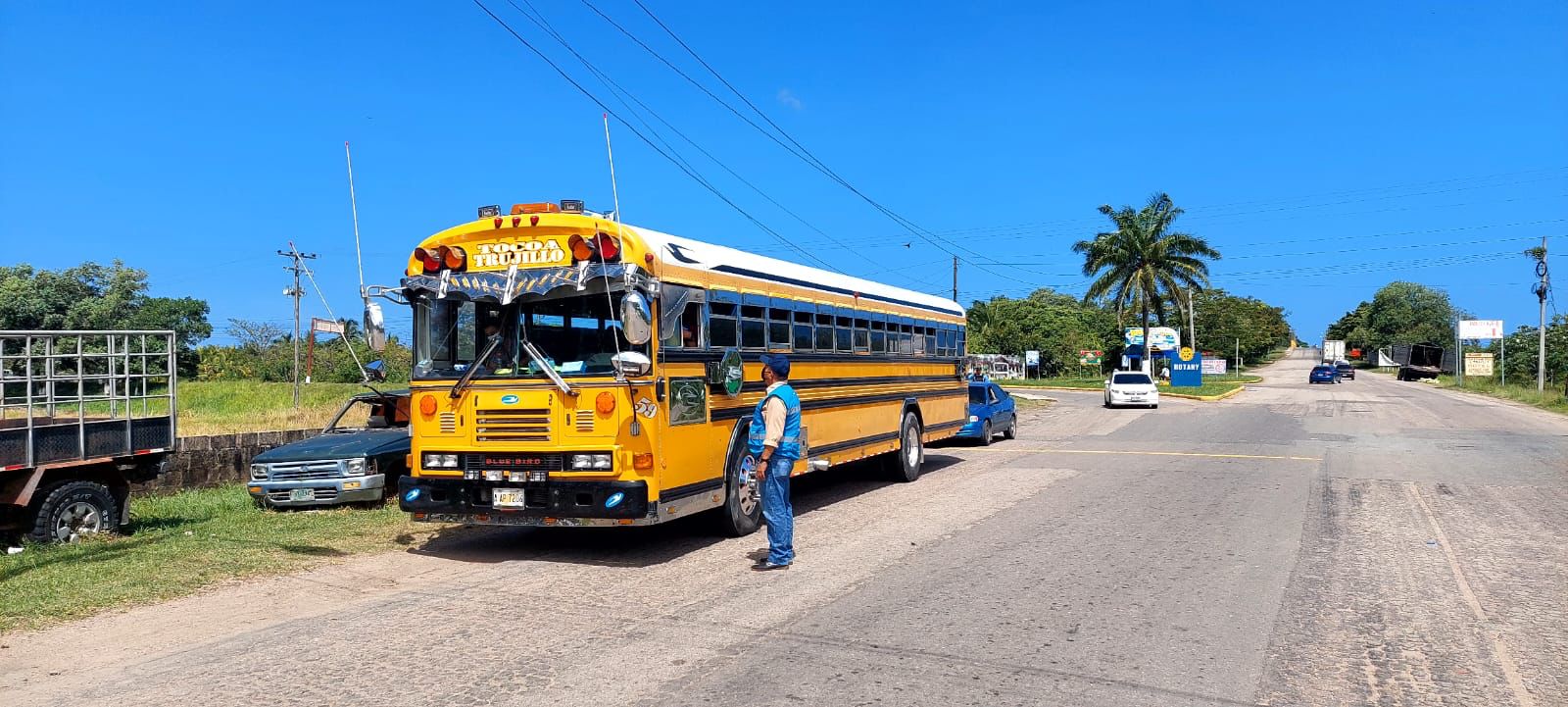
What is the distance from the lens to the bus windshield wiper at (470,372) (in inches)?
334

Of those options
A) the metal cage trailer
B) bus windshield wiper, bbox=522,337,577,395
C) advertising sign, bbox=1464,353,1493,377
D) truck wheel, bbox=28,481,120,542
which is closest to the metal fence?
the metal cage trailer

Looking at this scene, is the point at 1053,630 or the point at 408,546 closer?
the point at 1053,630

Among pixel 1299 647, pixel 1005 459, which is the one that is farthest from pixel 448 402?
pixel 1005 459

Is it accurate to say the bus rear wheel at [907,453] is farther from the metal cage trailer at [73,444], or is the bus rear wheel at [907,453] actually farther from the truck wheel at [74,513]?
the truck wheel at [74,513]

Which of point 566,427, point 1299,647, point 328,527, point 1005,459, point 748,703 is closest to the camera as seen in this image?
point 748,703

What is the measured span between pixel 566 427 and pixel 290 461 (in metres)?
4.86

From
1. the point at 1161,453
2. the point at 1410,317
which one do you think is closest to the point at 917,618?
the point at 1161,453

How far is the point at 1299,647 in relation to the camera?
5691mm

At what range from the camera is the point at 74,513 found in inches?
364

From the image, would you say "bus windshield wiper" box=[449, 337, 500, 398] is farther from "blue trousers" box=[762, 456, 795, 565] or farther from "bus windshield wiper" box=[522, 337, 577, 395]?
"blue trousers" box=[762, 456, 795, 565]

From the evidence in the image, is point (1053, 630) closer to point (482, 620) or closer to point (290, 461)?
point (482, 620)

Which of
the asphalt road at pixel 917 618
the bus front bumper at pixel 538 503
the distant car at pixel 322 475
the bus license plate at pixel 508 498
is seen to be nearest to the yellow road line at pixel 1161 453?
the asphalt road at pixel 917 618

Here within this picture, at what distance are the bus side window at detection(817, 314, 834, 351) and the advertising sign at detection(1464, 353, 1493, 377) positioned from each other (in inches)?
2800

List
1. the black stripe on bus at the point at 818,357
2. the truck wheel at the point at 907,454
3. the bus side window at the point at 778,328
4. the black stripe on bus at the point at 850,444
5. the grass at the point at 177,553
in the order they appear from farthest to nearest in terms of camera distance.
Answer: the truck wheel at the point at 907,454 → the black stripe on bus at the point at 850,444 → the bus side window at the point at 778,328 → the black stripe on bus at the point at 818,357 → the grass at the point at 177,553
